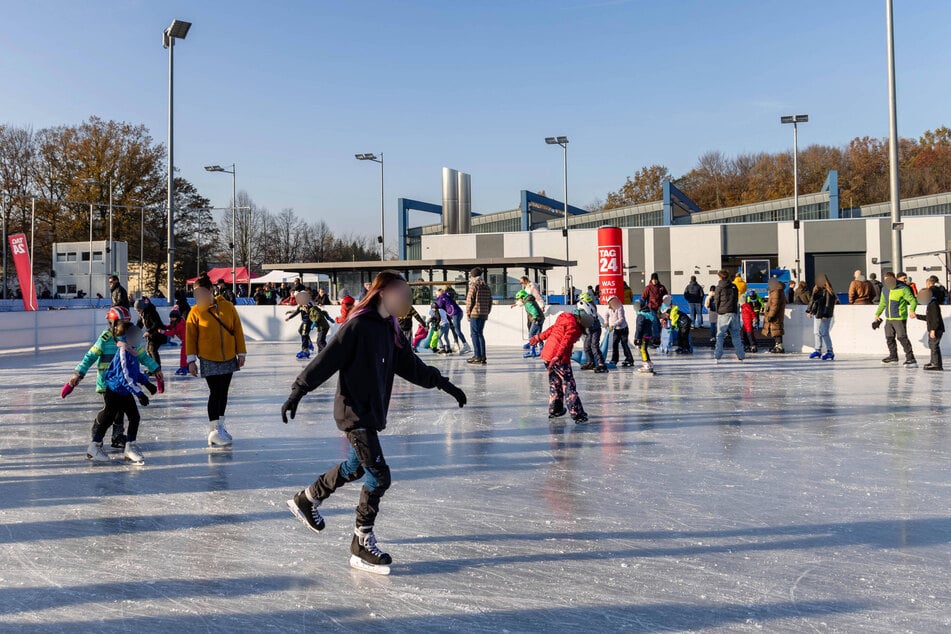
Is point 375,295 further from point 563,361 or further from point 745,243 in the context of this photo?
point 745,243

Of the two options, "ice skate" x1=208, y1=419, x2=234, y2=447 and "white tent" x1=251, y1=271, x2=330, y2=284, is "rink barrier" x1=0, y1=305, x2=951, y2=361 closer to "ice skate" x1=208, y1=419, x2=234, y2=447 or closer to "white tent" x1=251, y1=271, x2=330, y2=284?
"ice skate" x1=208, y1=419, x2=234, y2=447

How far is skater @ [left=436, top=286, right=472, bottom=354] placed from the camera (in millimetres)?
16422

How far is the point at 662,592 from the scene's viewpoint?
3.64 m

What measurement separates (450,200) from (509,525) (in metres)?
46.3

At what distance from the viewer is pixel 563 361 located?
8.49 meters

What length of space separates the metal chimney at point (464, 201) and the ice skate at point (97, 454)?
→ 44069mm

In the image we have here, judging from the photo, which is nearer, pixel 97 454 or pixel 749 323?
pixel 97 454

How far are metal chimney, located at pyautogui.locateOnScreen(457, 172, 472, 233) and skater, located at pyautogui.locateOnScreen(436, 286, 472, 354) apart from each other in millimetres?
31173

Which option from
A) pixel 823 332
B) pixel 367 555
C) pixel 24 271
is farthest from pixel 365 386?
pixel 24 271

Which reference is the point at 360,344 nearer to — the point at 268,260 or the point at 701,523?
the point at 701,523

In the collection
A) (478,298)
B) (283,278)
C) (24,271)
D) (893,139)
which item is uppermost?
(893,139)

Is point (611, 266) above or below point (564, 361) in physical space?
above

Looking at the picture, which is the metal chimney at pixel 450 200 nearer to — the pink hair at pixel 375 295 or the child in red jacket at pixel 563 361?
the child in red jacket at pixel 563 361

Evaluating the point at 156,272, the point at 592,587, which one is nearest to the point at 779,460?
the point at 592,587
